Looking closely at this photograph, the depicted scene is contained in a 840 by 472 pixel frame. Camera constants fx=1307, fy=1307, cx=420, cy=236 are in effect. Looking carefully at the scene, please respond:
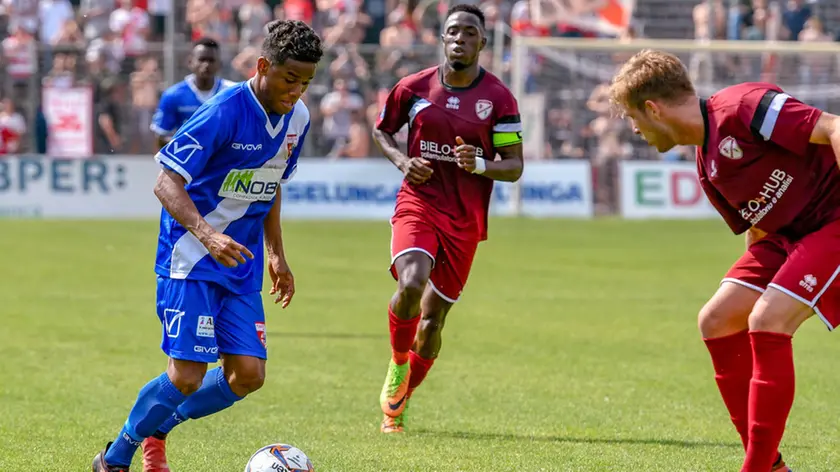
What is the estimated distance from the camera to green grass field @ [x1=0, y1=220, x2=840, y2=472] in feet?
22.8

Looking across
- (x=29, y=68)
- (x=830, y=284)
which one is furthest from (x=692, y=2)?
(x=830, y=284)

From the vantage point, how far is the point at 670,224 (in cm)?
2370

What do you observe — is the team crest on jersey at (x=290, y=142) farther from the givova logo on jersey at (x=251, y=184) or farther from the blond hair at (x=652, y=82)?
the blond hair at (x=652, y=82)

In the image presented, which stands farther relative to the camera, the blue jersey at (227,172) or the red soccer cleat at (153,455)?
the red soccer cleat at (153,455)

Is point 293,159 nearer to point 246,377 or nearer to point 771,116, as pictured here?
point 246,377

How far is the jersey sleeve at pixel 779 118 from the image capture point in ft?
18.1

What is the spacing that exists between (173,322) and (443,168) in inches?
113

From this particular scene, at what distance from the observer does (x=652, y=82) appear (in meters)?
5.65

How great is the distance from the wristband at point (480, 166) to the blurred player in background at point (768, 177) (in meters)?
2.09

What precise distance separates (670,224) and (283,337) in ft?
44.6

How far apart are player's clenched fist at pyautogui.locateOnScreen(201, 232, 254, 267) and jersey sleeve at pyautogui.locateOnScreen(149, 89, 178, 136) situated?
716 cm

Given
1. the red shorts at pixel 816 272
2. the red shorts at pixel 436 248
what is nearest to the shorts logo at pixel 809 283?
the red shorts at pixel 816 272

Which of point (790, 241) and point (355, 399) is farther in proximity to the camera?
point (355, 399)

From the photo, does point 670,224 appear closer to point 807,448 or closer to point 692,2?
point 692,2
